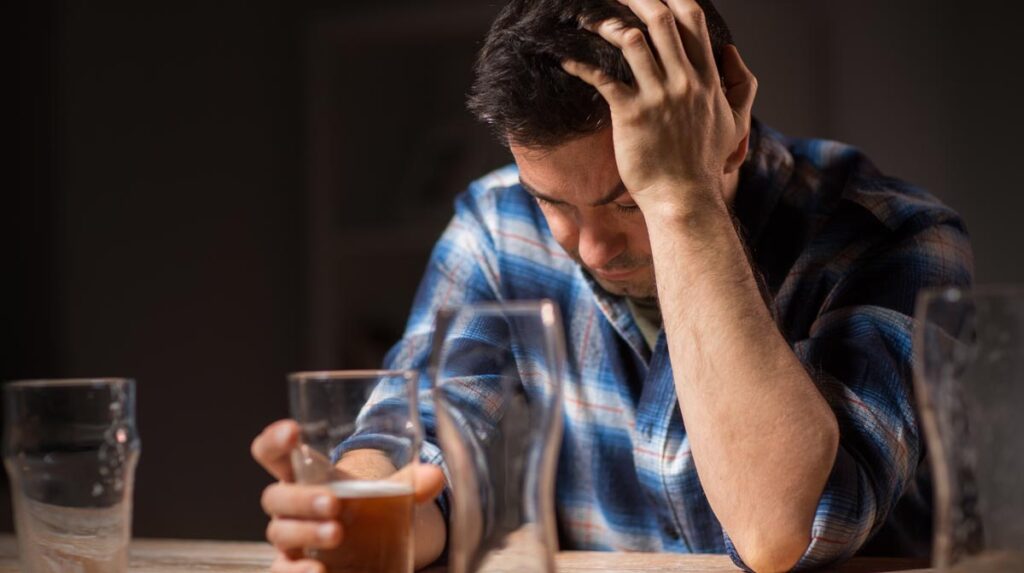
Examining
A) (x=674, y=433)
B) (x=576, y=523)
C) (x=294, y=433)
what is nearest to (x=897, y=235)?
(x=674, y=433)

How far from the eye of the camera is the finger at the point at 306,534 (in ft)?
2.73

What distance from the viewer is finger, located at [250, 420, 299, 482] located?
2.81 ft

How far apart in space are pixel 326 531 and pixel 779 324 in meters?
0.76

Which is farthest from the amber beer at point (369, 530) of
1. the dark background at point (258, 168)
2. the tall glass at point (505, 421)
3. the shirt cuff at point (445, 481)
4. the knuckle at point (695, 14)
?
the dark background at point (258, 168)

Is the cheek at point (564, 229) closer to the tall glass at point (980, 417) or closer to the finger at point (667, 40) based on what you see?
the finger at point (667, 40)

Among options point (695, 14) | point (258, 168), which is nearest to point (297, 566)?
point (695, 14)

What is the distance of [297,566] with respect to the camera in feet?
2.78

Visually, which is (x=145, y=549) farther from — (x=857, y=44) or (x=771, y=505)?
(x=857, y=44)

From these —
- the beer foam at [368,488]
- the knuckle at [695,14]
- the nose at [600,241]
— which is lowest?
the beer foam at [368,488]

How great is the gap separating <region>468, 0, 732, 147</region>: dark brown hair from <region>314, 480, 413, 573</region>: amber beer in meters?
0.56

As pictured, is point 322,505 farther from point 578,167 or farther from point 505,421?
point 578,167

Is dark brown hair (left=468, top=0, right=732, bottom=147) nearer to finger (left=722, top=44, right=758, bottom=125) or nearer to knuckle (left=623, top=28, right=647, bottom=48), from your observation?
knuckle (left=623, top=28, right=647, bottom=48)

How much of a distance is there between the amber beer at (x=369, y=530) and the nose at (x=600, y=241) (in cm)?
56

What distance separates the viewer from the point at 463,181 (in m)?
3.06
